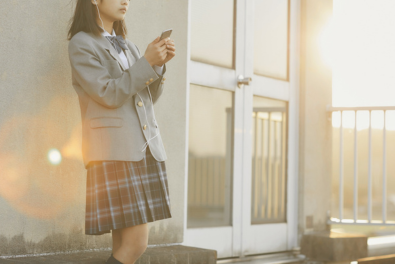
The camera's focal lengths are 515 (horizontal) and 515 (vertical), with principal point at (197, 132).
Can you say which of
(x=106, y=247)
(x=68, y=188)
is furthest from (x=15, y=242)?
(x=106, y=247)

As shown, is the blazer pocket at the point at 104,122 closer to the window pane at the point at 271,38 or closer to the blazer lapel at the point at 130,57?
the blazer lapel at the point at 130,57

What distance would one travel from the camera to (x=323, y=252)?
135 inches

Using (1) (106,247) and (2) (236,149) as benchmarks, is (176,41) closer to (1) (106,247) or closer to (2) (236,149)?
(2) (236,149)

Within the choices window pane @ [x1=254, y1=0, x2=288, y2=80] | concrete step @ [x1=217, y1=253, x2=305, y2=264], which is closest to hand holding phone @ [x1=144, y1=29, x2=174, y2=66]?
concrete step @ [x1=217, y1=253, x2=305, y2=264]

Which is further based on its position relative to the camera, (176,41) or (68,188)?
(176,41)

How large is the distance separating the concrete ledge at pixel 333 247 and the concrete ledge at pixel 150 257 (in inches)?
52.9

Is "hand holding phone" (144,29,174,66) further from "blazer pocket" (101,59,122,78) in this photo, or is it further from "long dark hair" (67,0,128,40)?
"long dark hair" (67,0,128,40)

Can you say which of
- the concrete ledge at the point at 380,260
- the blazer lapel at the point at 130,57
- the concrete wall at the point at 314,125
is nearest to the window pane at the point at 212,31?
the concrete wall at the point at 314,125

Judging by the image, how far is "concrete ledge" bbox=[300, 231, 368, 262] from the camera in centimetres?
341

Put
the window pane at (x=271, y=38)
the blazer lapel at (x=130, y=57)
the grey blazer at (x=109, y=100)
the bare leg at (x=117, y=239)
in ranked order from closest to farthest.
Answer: the grey blazer at (x=109, y=100) → the bare leg at (x=117, y=239) → the blazer lapel at (x=130, y=57) → the window pane at (x=271, y=38)

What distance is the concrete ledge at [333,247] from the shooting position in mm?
3406

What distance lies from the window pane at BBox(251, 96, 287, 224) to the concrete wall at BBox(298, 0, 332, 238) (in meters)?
0.16

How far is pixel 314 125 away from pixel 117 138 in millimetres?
2447

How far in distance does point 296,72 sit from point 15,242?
2.50m
